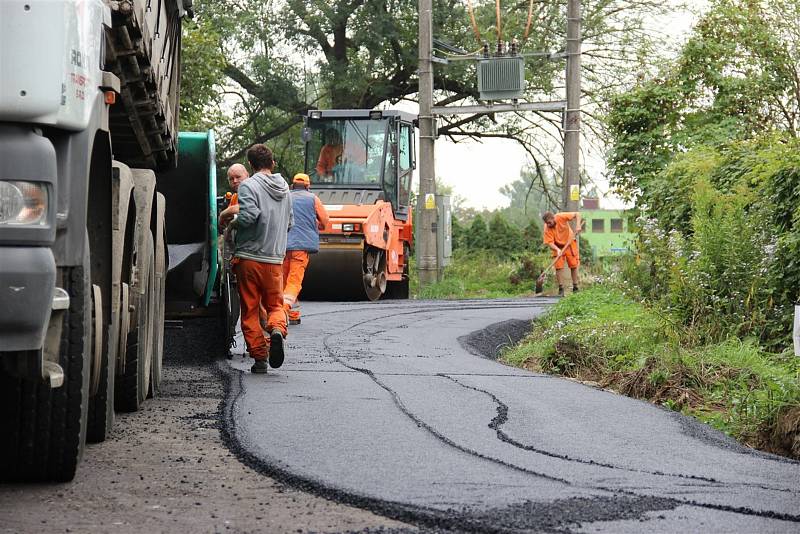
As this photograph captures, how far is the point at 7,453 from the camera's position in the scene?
5.38m

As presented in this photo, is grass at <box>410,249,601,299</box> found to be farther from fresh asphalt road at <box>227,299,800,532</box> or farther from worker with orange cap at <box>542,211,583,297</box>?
fresh asphalt road at <box>227,299,800,532</box>

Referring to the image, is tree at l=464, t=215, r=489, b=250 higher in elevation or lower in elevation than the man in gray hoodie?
higher

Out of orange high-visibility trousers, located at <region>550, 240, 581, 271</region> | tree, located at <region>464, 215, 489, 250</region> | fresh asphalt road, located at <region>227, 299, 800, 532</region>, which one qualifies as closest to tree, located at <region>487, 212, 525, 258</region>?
tree, located at <region>464, 215, 489, 250</region>

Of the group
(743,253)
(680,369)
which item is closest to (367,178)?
(743,253)

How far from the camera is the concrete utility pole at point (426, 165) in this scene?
26.7 m

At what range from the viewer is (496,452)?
→ 6.48 m

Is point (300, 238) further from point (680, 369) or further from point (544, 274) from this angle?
point (544, 274)

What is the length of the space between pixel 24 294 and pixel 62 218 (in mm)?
376

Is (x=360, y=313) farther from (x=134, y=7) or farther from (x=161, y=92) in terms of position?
(x=134, y=7)

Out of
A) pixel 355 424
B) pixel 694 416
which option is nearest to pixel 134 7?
pixel 355 424

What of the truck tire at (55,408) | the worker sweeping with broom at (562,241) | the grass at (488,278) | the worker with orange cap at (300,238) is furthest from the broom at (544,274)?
the truck tire at (55,408)

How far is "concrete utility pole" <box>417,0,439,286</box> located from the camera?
2672 centimetres

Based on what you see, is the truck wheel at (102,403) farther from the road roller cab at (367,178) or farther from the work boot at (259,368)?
the road roller cab at (367,178)

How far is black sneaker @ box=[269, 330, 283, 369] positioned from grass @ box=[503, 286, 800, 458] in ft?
8.62
